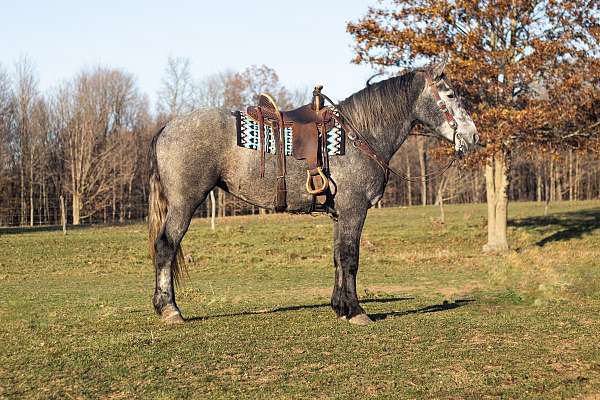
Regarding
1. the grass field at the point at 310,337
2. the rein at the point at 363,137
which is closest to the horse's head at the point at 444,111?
the rein at the point at 363,137

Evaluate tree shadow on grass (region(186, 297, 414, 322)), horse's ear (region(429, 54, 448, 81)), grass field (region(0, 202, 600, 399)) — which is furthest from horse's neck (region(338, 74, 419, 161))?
tree shadow on grass (region(186, 297, 414, 322))

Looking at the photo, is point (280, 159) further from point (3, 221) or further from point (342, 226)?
point (3, 221)

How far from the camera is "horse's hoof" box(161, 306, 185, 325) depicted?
9250 mm

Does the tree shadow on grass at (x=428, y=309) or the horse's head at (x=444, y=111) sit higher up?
the horse's head at (x=444, y=111)

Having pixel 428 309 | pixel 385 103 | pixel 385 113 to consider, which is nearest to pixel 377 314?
pixel 428 309

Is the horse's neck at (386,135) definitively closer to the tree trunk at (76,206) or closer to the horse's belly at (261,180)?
the horse's belly at (261,180)

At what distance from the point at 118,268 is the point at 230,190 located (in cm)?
1417

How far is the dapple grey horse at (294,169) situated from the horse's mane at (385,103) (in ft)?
0.05

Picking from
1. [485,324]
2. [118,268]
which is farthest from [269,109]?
[118,268]

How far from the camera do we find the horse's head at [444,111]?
9648 millimetres

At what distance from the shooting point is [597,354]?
7051 millimetres

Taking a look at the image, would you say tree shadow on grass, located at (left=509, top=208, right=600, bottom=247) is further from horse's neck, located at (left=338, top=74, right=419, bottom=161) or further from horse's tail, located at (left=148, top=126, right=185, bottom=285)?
horse's tail, located at (left=148, top=126, right=185, bottom=285)

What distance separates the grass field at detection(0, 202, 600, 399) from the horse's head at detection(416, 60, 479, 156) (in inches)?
101

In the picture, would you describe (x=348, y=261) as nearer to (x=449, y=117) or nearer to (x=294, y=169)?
(x=294, y=169)
